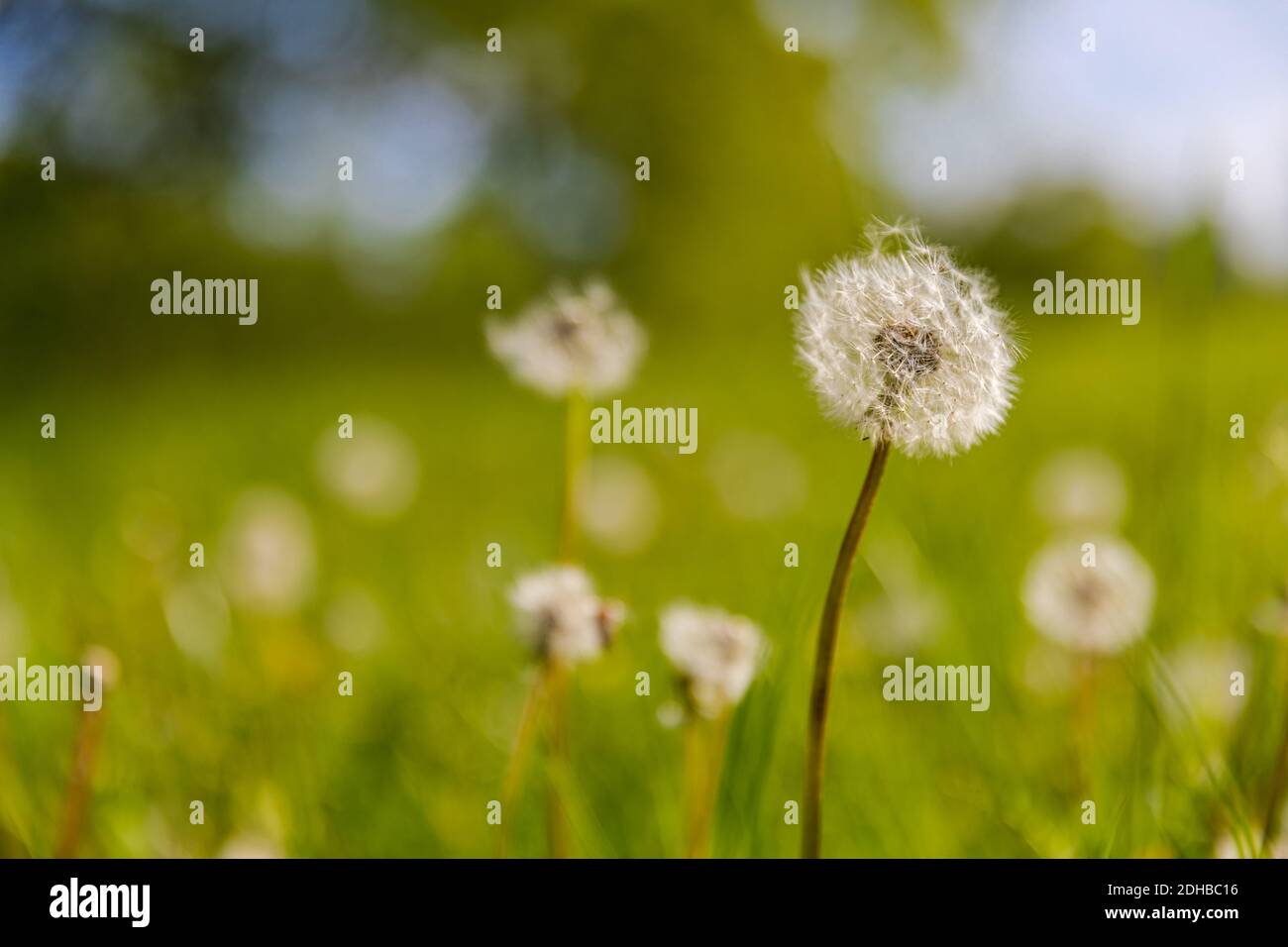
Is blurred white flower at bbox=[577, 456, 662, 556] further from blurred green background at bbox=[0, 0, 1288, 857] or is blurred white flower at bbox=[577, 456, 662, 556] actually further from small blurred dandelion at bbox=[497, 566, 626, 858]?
small blurred dandelion at bbox=[497, 566, 626, 858]

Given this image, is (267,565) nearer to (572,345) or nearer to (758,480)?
(572,345)

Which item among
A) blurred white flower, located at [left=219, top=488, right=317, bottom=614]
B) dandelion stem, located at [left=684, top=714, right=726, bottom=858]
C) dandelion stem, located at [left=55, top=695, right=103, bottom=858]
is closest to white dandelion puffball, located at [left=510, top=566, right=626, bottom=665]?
dandelion stem, located at [left=684, top=714, right=726, bottom=858]

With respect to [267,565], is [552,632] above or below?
below

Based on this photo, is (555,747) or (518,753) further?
(555,747)

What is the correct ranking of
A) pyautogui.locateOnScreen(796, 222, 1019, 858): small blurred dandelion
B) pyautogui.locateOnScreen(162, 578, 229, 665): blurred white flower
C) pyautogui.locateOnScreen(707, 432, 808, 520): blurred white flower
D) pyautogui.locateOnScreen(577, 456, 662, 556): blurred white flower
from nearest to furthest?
pyautogui.locateOnScreen(796, 222, 1019, 858): small blurred dandelion → pyautogui.locateOnScreen(162, 578, 229, 665): blurred white flower → pyautogui.locateOnScreen(577, 456, 662, 556): blurred white flower → pyautogui.locateOnScreen(707, 432, 808, 520): blurred white flower

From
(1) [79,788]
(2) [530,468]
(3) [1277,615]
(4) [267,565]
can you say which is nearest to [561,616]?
(1) [79,788]

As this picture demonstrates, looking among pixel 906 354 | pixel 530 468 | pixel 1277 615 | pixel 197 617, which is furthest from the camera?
pixel 530 468
